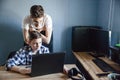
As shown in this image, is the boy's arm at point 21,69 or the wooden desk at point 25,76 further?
the boy's arm at point 21,69

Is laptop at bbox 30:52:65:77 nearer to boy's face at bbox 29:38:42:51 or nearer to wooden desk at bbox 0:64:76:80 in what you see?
wooden desk at bbox 0:64:76:80

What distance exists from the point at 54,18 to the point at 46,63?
1.91 meters

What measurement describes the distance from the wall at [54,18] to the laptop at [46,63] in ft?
5.86

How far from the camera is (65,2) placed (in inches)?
147

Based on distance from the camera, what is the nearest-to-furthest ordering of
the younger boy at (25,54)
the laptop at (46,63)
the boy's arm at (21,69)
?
the laptop at (46,63) < the boy's arm at (21,69) < the younger boy at (25,54)

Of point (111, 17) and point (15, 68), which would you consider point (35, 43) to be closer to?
point (15, 68)

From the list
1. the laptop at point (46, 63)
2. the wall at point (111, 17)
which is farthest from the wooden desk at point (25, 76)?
the wall at point (111, 17)

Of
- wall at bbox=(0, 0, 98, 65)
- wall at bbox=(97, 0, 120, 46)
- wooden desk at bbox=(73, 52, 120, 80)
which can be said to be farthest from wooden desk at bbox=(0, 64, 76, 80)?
wall at bbox=(0, 0, 98, 65)

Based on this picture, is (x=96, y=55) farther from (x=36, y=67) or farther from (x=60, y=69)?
(x=36, y=67)

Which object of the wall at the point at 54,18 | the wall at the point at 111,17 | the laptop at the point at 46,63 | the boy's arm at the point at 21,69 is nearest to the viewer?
the laptop at the point at 46,63

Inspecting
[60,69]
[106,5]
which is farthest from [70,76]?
[106,5]

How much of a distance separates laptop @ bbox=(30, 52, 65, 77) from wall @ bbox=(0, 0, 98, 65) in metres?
1.78

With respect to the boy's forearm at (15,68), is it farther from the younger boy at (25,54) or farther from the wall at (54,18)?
the wall at (54,18)

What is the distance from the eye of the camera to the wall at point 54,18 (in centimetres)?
365
